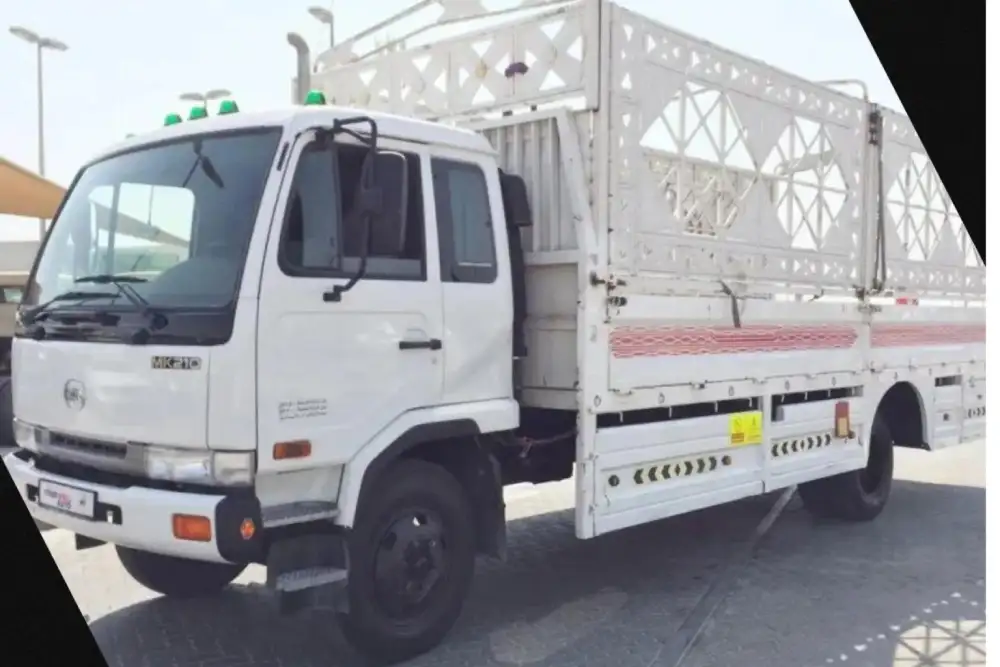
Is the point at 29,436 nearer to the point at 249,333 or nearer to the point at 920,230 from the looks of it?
the point at 249,333

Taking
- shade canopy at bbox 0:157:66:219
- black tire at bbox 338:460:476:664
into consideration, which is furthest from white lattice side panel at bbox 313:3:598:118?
shade canopy at bbox 0:157:66:219

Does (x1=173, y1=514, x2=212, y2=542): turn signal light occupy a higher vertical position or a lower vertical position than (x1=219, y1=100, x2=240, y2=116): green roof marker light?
lower

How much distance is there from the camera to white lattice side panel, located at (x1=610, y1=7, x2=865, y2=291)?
5.21m

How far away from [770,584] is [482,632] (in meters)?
2.04

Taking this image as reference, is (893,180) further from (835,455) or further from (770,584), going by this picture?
(770,584)

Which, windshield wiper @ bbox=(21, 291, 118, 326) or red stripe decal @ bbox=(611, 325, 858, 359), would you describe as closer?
windshield wiper @ bbox=(21, 291, 118, 326)

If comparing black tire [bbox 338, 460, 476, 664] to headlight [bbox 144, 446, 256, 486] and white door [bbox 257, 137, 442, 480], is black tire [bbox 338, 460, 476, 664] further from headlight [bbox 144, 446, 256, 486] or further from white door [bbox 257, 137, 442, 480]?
headlight [bbox 144, 446, 256, 486]

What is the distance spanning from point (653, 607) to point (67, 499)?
3172 mm

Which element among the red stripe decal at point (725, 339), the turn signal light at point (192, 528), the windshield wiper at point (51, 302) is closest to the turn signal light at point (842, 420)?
the red stripe decal at point (725, 339)

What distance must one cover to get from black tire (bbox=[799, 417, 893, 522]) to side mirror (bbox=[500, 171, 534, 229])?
12.9ft

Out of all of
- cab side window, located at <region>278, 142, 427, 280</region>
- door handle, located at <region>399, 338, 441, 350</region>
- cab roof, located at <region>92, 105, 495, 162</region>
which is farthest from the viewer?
door handle, located at <region>399, 338, 441, 350</region>

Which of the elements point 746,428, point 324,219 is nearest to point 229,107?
point 324,219

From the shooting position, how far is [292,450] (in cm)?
395

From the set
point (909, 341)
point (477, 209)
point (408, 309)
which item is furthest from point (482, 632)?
point (909, 341)
